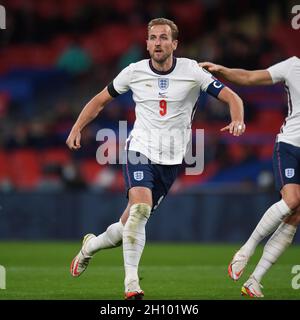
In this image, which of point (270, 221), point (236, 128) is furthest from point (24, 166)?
point (236, 128)

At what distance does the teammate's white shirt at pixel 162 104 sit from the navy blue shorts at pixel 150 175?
0.06 meters

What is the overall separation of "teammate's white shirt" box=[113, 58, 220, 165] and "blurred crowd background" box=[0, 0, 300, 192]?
7665 mm

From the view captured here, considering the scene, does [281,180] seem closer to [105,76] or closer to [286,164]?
[286,164]

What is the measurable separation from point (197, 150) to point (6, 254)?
4238 millimetres

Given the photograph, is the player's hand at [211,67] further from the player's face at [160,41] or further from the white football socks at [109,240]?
the white football socks at [109,240]

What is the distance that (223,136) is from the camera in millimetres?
18375

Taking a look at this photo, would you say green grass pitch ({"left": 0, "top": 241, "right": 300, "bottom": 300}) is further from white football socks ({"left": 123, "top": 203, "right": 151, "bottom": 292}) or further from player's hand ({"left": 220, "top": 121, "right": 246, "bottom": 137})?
player's hand ({"left": 220, "top": 121, "right": 246, "bottom": 137})

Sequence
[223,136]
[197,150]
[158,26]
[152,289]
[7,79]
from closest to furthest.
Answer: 1. [158,26]
2. [152,289]
3. [197,150]
4. [223,136]
5. [7,79]

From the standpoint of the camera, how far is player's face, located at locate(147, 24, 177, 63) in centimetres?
869

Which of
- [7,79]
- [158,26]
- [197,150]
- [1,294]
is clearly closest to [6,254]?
[197,150]

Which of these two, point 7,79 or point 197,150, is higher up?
point 7,79

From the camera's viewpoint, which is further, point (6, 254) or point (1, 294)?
point (6, 254)

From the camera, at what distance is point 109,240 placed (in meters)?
9.33
